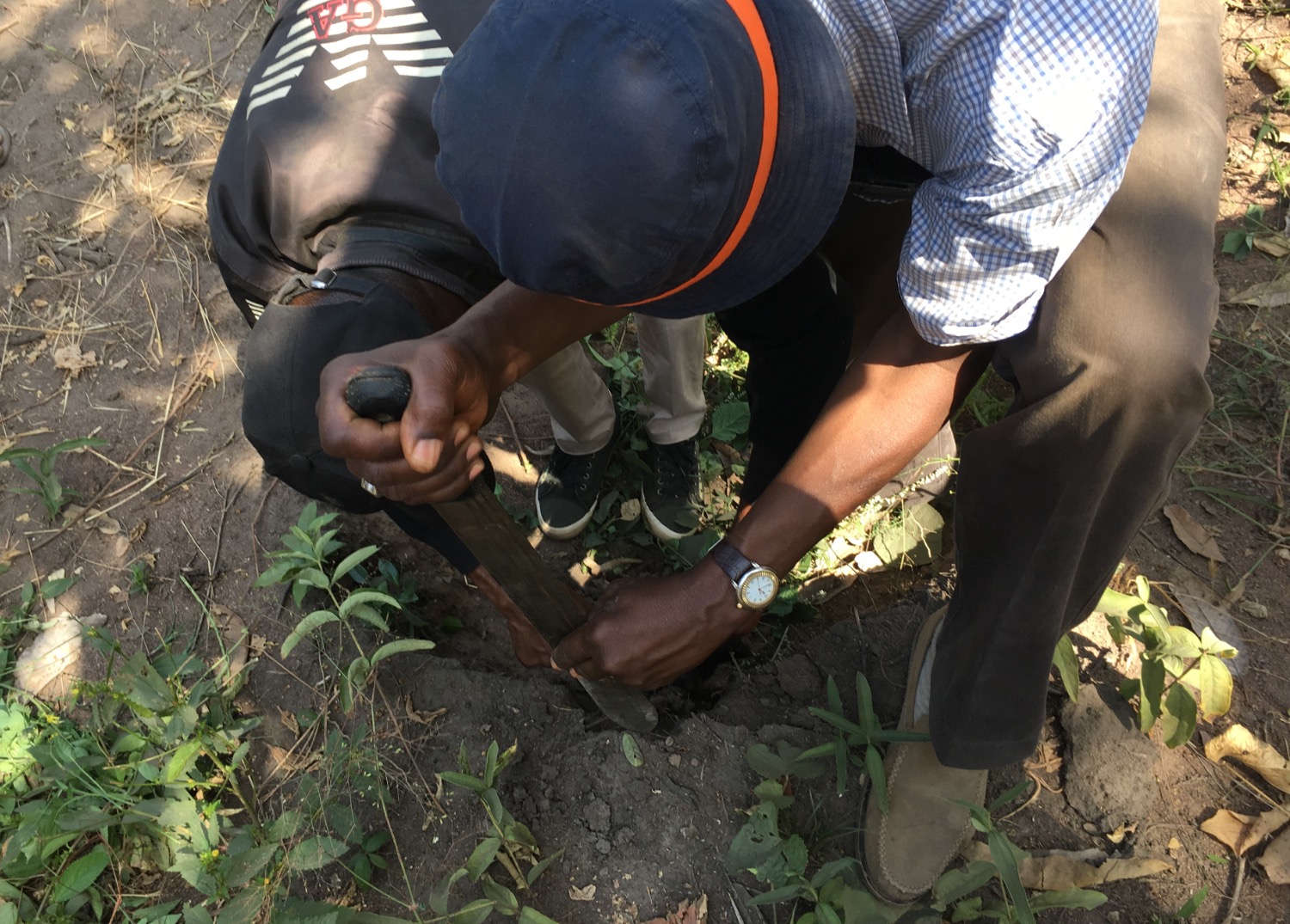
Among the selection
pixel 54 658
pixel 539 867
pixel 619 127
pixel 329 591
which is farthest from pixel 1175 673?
pixel 54 658

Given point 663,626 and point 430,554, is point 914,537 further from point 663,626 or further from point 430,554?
point 430,554

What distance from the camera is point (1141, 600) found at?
198 centimetres

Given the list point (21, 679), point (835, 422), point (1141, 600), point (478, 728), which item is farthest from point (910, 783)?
point (21, 679)

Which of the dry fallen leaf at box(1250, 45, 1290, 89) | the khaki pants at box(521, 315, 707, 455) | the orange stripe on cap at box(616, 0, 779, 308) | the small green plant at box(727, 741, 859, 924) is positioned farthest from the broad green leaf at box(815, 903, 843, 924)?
the dry fallen leaf at box(1250, 45, 1290, 89)

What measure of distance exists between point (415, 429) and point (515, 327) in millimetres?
404

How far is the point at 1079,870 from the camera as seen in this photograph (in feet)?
6.11

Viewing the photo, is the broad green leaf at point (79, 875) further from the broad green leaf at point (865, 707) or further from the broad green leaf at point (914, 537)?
the broad green leaf at point (914, 537)

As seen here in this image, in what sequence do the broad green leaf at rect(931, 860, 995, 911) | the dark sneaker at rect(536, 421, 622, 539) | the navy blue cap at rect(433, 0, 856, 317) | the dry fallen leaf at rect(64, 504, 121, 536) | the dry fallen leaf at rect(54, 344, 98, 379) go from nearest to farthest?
the navy blue cap at rect(433, 0, 856, 317) → the broad green leaf at rect(931, 860, 995, 911) → the dry fallen leaf at rect(64, 504, 121, 536) → the dark sneaker at rect(536, 421, 622, 539) → the dry fallen leaf at rect(54, 344, 98, 379)

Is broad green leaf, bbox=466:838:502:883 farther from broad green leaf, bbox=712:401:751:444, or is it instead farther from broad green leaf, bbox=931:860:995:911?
broad green leaf, bbox=712:401:751:444

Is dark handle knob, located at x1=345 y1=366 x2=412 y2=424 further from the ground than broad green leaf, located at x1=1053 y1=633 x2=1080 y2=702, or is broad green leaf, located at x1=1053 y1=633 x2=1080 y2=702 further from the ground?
dark handle knob, located at x1=345 y1=366 x2=412 y2=424

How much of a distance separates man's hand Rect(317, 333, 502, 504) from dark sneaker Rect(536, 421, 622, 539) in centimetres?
120

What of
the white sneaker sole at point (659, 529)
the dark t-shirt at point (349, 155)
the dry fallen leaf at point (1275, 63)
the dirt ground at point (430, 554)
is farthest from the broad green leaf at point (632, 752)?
the dry fallen leaf at point (1275, 63)

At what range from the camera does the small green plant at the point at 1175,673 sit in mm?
1858

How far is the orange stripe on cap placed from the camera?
3.95 feet
